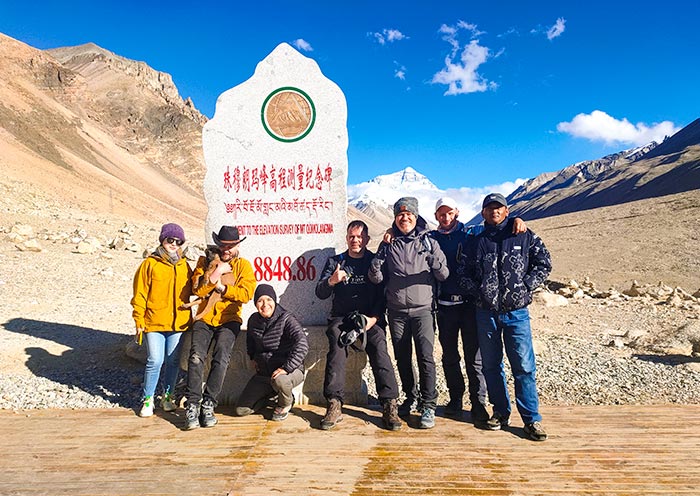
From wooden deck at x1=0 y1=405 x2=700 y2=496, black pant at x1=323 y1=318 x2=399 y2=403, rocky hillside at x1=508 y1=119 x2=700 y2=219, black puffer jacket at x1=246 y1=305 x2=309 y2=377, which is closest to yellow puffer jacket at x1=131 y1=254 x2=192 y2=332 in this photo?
black puffer jacket at x1=246 y1=305 x2=309 y2=377

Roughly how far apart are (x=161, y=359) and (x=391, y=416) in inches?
97.8

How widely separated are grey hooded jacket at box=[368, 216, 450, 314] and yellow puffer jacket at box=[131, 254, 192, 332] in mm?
2065

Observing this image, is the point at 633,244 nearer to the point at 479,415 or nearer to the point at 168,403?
the point at 479,415

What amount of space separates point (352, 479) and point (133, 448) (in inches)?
77.8

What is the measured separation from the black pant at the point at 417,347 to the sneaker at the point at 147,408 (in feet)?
8.55

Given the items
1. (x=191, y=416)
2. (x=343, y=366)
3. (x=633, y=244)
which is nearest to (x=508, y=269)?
(x=343, y=366)

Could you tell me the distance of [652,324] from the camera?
458 inches

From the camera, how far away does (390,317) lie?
4.93 meters

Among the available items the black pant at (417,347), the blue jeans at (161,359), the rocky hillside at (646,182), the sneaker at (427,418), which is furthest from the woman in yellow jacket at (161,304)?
the rocky hillside at (646,182)

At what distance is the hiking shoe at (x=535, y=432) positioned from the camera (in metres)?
4.31

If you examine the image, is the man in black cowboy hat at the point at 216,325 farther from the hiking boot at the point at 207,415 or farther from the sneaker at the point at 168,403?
the sneaker at the point at 168,403

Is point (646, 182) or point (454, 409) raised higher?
point (646, 182)

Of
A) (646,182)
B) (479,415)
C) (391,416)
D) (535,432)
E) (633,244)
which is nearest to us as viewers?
(535,432)

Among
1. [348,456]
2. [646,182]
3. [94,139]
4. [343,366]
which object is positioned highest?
[94,139]
